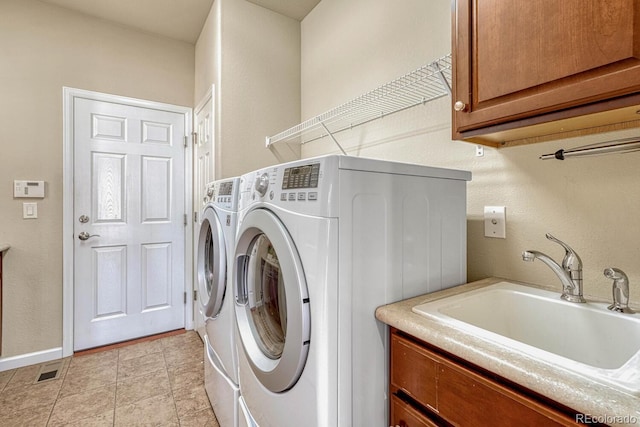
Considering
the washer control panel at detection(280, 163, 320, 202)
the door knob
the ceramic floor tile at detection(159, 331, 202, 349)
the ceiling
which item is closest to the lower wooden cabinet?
the washer control panel at detection(280, 163, 320, 202)

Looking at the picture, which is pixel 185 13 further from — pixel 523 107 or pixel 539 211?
pixel 539 211

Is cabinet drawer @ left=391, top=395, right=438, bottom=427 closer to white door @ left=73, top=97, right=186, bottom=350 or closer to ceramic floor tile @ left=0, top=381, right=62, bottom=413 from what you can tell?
ceramic floor tile @ left=0, top=381, right=62, bottom=413

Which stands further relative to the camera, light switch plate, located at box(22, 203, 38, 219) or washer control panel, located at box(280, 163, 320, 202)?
light switch plate, located at box(22, 203, 38, 219)

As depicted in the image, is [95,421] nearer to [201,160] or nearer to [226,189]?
[226,189]

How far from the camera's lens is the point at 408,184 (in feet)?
3.14

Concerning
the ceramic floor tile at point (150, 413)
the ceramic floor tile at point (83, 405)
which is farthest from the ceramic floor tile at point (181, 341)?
the ceramic floor tile at point (150, 413)

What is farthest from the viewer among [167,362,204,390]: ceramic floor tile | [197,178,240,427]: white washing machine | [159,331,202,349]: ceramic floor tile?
[159,331,202,349]: ceramic floor tile

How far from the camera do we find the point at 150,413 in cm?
168

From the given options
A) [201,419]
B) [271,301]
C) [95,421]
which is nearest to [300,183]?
[271,301]

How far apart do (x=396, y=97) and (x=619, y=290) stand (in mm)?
1154

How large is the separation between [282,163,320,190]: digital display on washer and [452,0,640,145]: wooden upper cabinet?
52 centimetres

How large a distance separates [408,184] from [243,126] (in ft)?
5.32

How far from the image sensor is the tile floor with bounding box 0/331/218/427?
5.38 ft

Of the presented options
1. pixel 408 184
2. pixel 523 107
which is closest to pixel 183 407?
pixel 408 184
